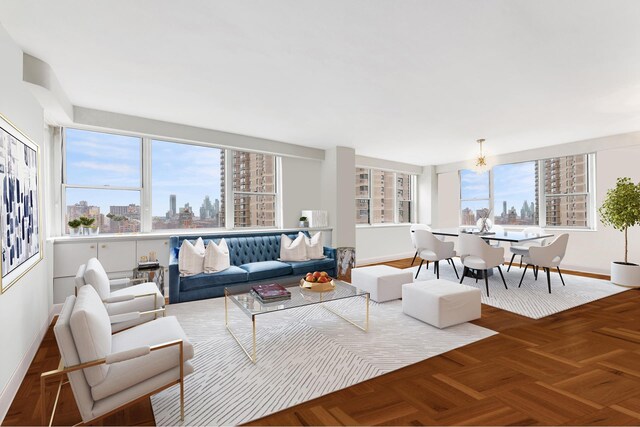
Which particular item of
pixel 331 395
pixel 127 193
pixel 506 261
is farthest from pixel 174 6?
pixel 506 261

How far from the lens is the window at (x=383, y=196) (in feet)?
25.4

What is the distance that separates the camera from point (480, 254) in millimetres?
4773

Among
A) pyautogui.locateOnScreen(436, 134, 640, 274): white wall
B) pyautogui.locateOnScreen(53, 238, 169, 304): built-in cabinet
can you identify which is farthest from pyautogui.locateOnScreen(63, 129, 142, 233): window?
pyautogui.locateOnScreen(436, 134, 640, 274): white wall

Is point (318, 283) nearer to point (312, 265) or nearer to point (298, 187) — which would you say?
point (312, 265)

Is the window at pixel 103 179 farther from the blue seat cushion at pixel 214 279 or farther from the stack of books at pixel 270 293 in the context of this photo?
the stack of books at pixel 270 293

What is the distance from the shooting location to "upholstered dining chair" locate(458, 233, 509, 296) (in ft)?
15.5

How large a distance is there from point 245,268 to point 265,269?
0.31 meters

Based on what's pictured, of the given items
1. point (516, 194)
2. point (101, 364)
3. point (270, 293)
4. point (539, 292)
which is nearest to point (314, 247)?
point (270, 293)

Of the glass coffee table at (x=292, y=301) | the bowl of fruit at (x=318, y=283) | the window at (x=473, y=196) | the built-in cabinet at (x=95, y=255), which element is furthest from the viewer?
the window at (x=473, y=196)

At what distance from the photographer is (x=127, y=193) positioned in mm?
4742

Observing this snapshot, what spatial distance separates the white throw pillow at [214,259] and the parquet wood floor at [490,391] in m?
1.81

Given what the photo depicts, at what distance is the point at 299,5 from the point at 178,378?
2.60 meters

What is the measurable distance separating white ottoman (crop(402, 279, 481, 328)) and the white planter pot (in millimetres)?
3402

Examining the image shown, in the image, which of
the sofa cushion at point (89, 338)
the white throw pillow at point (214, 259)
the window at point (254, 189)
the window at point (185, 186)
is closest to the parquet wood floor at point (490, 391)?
the sofa cushion at point (89, 338)
